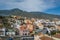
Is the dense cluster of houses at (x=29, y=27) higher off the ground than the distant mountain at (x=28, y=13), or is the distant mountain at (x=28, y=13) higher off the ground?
the distant mountain at (x=28, y=13)

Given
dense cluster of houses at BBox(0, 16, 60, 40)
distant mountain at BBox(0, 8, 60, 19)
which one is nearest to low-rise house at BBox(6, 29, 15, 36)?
dense cluster of houses at BBox(0, 16, 60, 40)

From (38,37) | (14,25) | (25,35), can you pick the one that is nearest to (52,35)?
(38,37)

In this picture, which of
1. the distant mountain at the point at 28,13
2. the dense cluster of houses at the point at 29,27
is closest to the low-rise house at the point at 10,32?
the dense cluster of houses at the point at 29,27

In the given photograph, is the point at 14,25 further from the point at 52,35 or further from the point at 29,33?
the point at 52,35

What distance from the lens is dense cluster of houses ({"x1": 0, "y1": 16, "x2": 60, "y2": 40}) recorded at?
421 centimetres

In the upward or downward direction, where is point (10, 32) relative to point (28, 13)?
downward

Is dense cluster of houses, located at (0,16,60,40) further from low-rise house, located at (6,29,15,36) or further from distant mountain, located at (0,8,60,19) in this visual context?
distant mountain, located at (0,8,60,19)

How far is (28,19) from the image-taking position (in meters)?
4.48

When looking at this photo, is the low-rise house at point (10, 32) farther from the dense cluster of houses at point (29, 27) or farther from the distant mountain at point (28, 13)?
the distant mountain at point (28, 13)

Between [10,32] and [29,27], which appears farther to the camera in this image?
[29,27]

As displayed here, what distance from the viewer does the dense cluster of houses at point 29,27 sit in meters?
4.21

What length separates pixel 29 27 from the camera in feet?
14.3

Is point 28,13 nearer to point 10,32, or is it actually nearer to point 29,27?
point 29,27

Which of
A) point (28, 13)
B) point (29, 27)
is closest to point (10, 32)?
point (29, 27)
